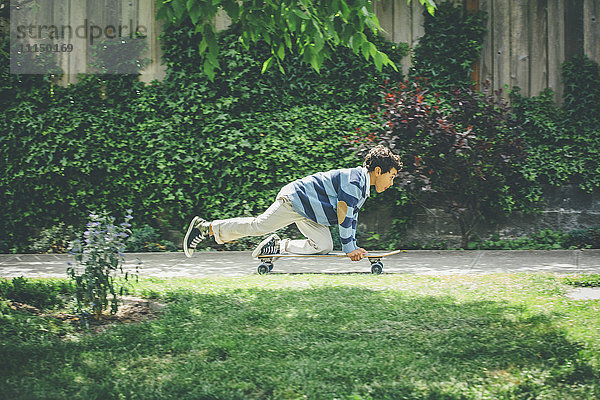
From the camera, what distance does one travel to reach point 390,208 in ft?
27.2

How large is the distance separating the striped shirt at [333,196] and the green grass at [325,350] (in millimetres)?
967

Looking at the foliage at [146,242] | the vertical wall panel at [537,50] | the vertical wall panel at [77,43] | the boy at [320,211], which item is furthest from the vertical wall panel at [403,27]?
the vertical wall panel at [77,43]

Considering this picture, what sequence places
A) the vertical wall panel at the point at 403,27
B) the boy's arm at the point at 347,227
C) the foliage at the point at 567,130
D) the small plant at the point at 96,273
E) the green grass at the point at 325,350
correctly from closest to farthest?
1. the green grass at the point at 325,350
2. the small plant at the point at 96,273
3. the boy's arm at the point at 347,227
4. the foliage at the point at 567,130
5. the vertical wall panel at the point at 403,27

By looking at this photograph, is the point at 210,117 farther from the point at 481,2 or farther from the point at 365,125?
the point at 481,2

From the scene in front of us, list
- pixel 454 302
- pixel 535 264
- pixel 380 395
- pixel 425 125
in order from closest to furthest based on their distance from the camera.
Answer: pixel 380 395 → pixel 454 302 → pixel 535 264 → pixel 425 125

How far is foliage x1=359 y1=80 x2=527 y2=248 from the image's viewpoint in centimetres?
759

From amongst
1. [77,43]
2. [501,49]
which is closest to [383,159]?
[501,49]

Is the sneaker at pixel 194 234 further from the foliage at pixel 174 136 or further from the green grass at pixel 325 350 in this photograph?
the foliage at pixel 174 136

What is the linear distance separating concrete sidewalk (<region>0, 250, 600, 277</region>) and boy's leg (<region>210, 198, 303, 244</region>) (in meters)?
0.44

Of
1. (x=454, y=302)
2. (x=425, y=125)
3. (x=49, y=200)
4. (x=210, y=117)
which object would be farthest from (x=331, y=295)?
(x=49, y=200)

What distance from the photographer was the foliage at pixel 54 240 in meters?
8.23

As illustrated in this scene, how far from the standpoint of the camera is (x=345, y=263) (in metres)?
7.00

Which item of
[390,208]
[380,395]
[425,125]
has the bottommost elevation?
[380,395]

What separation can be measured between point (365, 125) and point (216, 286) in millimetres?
3557
